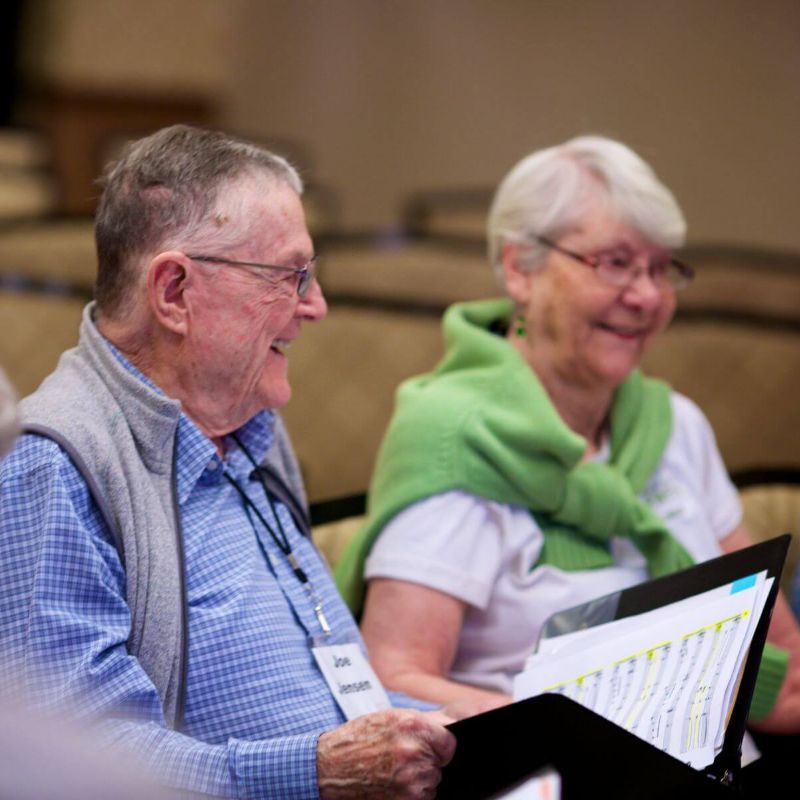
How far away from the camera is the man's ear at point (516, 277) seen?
2.23 m

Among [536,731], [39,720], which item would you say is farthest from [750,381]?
[39,720]

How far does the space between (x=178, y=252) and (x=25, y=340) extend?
1.95 m

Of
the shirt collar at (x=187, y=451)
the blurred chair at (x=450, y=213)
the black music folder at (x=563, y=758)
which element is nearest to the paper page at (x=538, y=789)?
the black music folder at (x=563, y=758)

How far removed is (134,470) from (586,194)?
43.5 inches

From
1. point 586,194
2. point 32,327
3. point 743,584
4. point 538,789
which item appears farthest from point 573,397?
point 32,327

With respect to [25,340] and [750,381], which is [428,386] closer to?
[25,340]

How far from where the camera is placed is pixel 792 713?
2.22 m

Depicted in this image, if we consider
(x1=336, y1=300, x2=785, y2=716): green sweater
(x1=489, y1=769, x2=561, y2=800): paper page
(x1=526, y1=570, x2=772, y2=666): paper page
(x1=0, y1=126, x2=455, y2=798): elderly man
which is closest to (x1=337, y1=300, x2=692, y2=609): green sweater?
(x1=336, y1=300, x2=785, y2=716): green sweater

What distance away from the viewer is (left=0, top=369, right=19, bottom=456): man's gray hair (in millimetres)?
622

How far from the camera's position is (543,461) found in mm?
2045

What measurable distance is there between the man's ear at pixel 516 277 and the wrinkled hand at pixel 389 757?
114 cm

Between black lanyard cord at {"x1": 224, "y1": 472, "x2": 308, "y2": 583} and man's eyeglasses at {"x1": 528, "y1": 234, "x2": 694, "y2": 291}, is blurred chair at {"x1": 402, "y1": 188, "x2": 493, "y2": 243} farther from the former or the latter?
black lanyard cord at {"x1": 224, "y1": 472, "x2": 308, "y2": 583}

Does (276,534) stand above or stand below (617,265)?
below

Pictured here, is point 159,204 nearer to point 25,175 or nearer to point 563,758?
point 563,758
